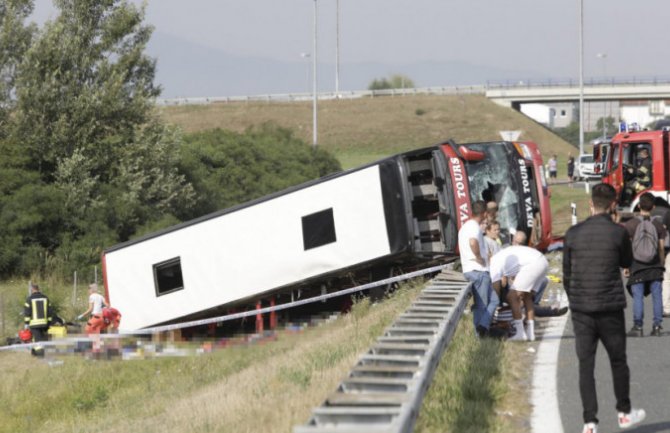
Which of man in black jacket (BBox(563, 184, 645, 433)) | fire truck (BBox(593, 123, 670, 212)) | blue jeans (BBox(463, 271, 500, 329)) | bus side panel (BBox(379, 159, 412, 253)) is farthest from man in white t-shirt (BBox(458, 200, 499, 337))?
fire truck (BBox(593, 123, 670, 212))

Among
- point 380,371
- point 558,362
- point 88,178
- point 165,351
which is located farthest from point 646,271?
point 88,178

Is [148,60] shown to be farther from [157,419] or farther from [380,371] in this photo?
[380,371]

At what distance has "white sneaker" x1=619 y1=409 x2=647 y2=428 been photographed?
7.30m

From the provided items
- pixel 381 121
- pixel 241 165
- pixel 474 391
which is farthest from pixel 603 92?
pixel 474 391

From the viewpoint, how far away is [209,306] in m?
18.3

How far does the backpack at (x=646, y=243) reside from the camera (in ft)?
39.8

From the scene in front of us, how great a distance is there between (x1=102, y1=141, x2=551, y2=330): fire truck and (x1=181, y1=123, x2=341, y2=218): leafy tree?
800 inches

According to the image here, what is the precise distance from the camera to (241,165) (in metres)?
45.8

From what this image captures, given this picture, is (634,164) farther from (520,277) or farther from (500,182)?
(520,277)

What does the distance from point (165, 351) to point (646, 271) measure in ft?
26.9

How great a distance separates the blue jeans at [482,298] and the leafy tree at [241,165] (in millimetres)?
28379

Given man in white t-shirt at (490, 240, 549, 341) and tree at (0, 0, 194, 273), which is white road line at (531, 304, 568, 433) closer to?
man in white t-shirt at (490, 240, 549, 341)

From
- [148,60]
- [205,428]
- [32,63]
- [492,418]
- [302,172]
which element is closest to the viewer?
[492,418]

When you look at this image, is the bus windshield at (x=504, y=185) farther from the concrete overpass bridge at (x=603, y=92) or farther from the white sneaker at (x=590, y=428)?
the concrete overpass bridge at (x=603, y=92)
